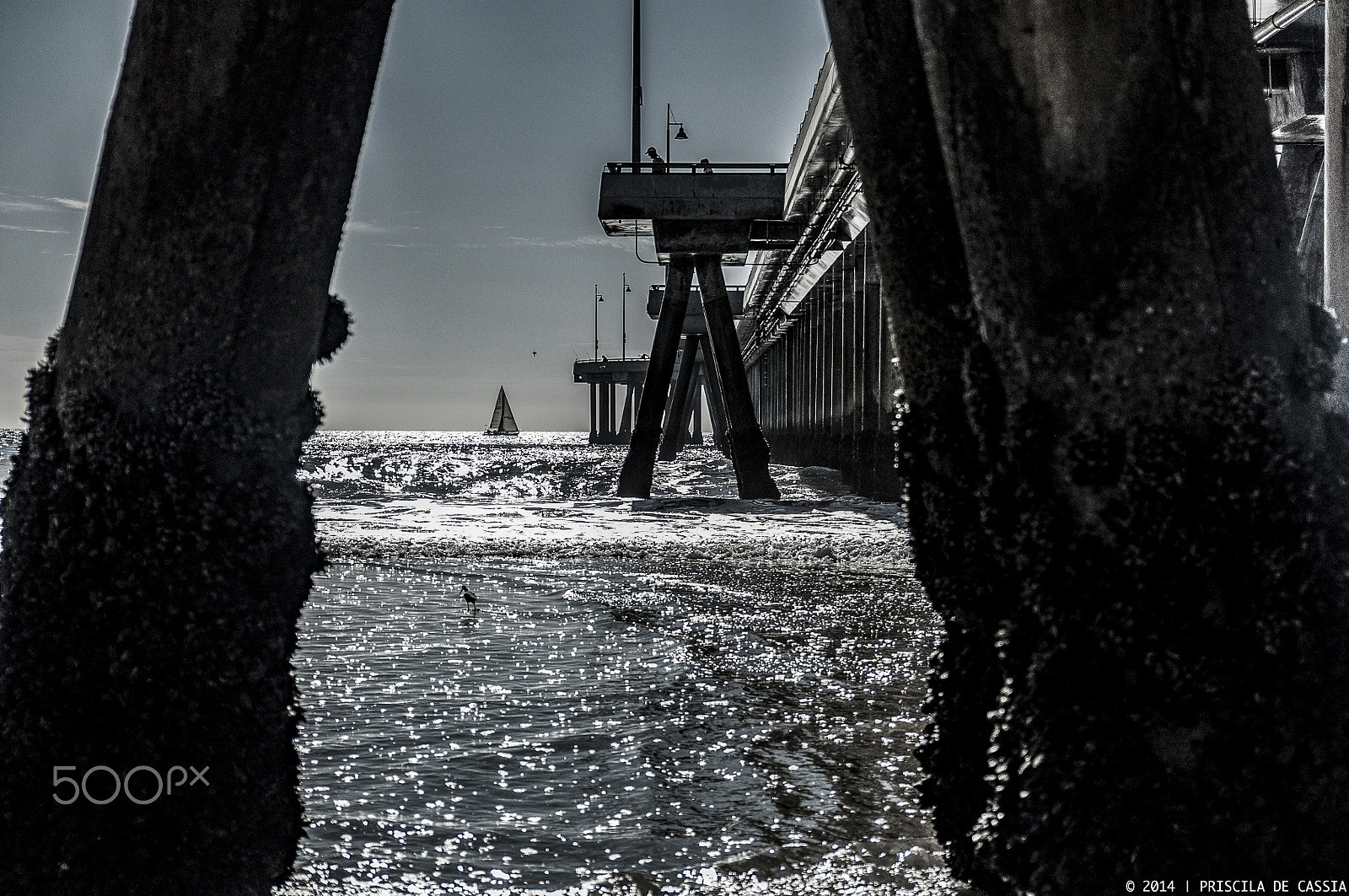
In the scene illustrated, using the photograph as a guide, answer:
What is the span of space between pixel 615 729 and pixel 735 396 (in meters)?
10.0

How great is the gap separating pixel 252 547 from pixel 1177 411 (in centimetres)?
124

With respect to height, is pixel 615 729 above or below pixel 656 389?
below

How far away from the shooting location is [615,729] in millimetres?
2961

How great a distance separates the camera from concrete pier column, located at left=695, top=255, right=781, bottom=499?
12.8 metres

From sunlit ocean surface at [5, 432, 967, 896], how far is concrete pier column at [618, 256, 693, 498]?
6212 millimetres

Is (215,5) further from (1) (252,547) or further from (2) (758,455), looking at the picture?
(2) (758,455)

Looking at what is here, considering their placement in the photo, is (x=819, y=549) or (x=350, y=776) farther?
(x=819, y=549)

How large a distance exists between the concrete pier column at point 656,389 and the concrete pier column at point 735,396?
317 millimetres

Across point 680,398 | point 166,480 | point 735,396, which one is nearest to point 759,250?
point 735,396

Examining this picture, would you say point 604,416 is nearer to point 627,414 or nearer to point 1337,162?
point 627,414

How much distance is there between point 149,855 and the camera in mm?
1451

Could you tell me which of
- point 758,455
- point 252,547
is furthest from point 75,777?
point 758,455

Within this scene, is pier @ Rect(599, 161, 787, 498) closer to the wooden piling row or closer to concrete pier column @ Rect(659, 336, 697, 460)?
the wooden piling row

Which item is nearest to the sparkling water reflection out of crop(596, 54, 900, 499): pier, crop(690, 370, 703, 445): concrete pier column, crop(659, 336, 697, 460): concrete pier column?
crop(596, 54, 900, 499): pier
